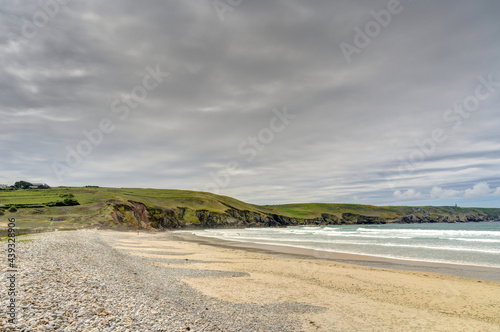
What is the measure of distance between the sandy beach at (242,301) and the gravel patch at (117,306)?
32 millimetres

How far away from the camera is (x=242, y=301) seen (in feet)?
43.4

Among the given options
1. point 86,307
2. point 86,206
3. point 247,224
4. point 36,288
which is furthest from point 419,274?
point 247,224

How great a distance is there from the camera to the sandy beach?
8.59 meters

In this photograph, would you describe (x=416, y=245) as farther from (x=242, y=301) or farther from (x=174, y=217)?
(x=174, y=217)

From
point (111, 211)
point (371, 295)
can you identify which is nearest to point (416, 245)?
point (371, 295)

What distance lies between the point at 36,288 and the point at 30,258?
6.90 meters

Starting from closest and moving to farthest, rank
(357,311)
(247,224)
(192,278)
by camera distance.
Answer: (357,311), (192,278), (247,224)

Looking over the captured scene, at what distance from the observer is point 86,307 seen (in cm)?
889

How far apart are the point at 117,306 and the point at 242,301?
596cm

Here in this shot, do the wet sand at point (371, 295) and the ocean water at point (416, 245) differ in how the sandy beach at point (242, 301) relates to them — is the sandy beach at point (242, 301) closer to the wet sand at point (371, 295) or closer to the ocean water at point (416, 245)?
the wet sand at point (371, 295)

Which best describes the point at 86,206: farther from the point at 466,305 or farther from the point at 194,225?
the point at 466,305

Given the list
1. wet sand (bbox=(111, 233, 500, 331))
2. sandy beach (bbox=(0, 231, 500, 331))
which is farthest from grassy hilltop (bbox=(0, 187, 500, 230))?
wet sand (bbox=(111, 233, 500, 331))

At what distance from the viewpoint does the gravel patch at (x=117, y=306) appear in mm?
7766

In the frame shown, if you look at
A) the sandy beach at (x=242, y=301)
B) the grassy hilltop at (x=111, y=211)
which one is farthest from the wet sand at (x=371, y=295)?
the grassy hilltop at (x=111, y=211)
